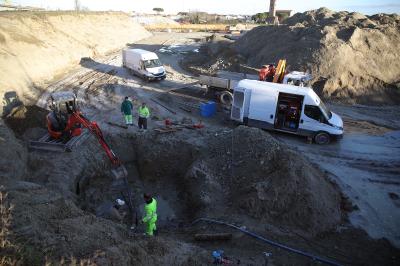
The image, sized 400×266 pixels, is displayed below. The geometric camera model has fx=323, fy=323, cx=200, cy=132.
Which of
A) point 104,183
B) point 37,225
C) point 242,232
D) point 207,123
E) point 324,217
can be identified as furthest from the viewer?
point 207,123

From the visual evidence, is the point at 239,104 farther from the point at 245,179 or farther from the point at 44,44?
the point at 44,44

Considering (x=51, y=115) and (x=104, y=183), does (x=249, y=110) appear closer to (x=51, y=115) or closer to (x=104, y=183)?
(x=104, y=183)

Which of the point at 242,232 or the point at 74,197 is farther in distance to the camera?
the point at 74,197

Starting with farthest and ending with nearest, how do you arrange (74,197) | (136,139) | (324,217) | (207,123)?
(207,123) < (136,139) < (74,197) < (324,217)

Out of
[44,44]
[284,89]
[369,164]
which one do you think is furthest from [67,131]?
[44,44]

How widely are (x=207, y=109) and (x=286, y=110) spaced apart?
15.7ft

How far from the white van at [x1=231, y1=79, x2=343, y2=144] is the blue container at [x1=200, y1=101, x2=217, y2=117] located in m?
2.20

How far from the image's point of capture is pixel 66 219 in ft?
25.6

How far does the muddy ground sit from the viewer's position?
7.54 metres

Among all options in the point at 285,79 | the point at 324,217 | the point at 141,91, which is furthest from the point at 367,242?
the point at 141,91

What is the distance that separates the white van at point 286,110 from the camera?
16000mm

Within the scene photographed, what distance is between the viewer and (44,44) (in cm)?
2950

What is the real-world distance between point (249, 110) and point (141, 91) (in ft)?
32.6

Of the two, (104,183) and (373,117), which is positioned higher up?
(373,117)
